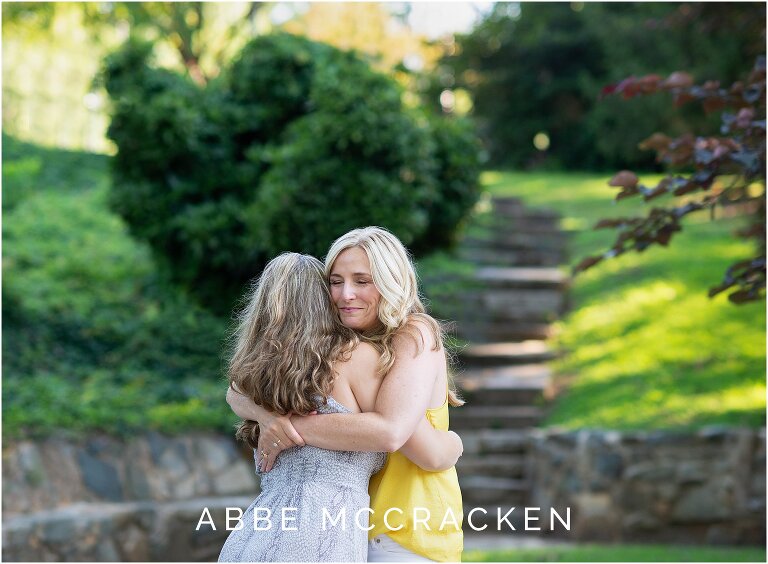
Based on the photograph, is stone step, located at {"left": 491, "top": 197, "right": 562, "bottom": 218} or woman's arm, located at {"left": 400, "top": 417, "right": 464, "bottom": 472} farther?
stone step, located at {"left": 491, "top": 197, "right": 562, "bottom": 218}

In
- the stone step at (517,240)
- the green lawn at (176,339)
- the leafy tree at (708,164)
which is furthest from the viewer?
the stone step at (517,240)

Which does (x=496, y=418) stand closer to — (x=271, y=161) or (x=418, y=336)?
(x=271, y=161)

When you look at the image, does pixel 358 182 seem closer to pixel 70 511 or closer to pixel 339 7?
pixel 70 511

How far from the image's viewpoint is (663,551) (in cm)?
625

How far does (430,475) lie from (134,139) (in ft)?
19.1

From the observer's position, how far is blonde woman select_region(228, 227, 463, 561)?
2.45m

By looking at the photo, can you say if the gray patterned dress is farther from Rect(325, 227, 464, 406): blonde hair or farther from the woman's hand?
Rect(325, 227, 464, 406): blonde hair

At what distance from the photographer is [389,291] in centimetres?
253

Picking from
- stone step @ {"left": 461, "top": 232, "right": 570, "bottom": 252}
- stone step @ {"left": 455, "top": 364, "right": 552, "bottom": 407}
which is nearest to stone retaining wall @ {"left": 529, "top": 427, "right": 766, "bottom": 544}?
stone step @ {"left": 455, "top": 364, "right": 552, "bottom": 407}

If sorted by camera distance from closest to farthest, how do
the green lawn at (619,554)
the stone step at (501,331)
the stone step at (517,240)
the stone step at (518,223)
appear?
the green lawn at (619,554) → the stone step at (501,331) → the stone step at (517,240) → the stone step at (518,223)

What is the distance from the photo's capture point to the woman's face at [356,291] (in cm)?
258

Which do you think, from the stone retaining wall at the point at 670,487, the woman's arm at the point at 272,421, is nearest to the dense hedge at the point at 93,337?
the stone retaining wall at the point at 670,487

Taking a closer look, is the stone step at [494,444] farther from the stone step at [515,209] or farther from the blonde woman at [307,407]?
the stone step at [515,209]

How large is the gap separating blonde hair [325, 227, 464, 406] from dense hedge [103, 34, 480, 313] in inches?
170
